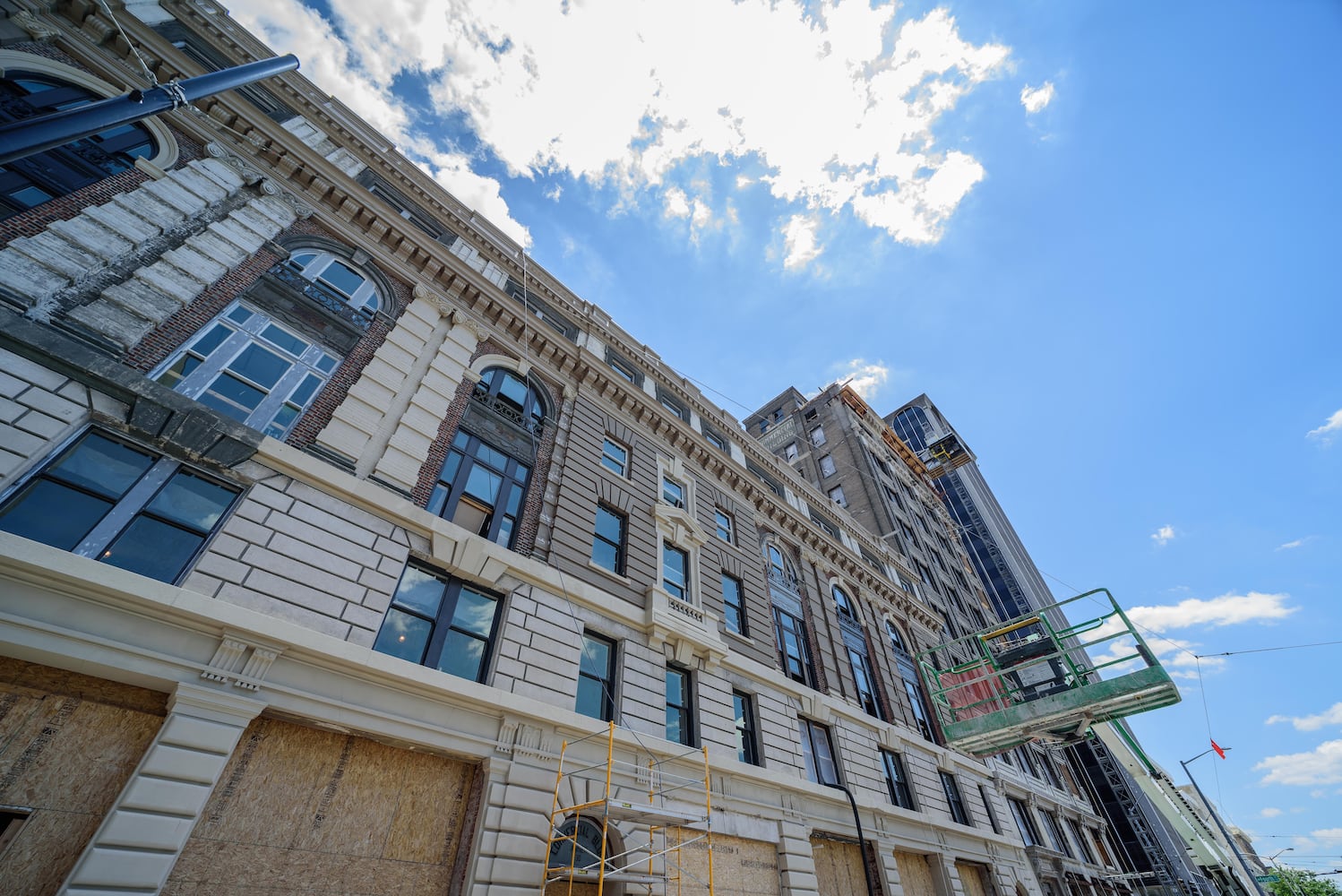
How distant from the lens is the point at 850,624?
23.6 m

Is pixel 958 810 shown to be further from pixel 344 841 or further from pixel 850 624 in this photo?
pixel 344 841

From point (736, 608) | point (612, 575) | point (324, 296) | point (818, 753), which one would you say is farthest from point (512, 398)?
point (818, 753)

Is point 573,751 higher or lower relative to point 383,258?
lower

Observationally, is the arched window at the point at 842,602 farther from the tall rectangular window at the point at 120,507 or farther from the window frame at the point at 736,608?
the tall rectangular window at the point at 120,507

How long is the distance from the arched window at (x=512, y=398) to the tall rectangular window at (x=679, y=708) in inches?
301

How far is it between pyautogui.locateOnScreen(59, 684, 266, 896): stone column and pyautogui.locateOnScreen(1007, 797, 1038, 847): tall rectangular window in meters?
29.5

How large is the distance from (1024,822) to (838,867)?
17108 mm

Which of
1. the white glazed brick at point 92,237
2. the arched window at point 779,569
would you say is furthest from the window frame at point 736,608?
the white glazed brick at point 92,237

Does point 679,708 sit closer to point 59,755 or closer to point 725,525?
point 725,525

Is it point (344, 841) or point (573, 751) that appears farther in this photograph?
point (573, 751)

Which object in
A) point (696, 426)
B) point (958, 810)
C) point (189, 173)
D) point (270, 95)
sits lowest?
point (958, 810)

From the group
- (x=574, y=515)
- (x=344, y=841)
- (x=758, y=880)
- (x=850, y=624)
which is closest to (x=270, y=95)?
(x=574, y=515)

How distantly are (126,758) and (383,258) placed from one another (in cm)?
1225

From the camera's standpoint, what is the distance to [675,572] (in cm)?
1703
